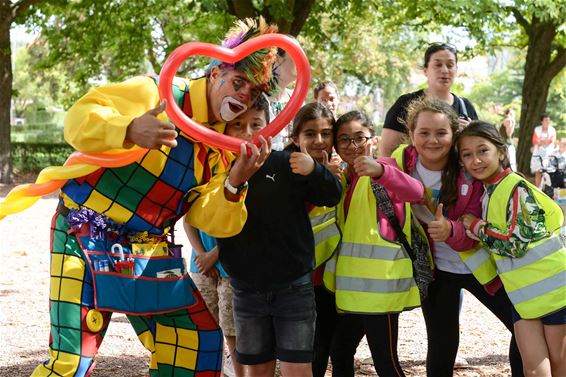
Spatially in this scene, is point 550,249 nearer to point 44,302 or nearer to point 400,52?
point 44,302

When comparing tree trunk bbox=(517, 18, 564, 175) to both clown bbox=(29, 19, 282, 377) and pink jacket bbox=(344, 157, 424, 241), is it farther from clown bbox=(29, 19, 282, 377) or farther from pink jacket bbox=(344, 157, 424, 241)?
clown bbox=(29, 19, 282, 377)

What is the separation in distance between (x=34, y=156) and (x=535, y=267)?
22022 mm

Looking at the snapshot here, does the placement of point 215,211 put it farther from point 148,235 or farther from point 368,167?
point 368,167

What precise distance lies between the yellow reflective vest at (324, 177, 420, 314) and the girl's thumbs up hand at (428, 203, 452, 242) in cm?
19

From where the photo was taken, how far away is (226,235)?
3275mm

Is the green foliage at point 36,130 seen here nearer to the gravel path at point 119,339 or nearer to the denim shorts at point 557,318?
the gravel path at point 119,339

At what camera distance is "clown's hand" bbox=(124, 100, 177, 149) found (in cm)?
276

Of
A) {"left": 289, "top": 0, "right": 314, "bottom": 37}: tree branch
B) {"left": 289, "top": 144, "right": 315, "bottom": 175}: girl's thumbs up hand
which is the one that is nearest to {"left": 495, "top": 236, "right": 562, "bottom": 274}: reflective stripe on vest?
{"left": 289, "top": 144, "right": 315, "bottom": 175}: girl's thumbs up hand

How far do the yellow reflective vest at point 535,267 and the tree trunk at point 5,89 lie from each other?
16398 mm

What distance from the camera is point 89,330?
10.1 feet

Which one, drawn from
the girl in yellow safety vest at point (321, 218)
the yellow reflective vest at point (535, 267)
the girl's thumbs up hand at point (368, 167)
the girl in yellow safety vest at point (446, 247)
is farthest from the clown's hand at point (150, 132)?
the yellow reflective vest at point (535, 267)

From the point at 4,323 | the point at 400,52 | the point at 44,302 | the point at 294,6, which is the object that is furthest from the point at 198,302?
the point at 400,52

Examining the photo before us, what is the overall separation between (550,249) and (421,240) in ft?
1.99

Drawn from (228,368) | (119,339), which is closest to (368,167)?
(228,368)
